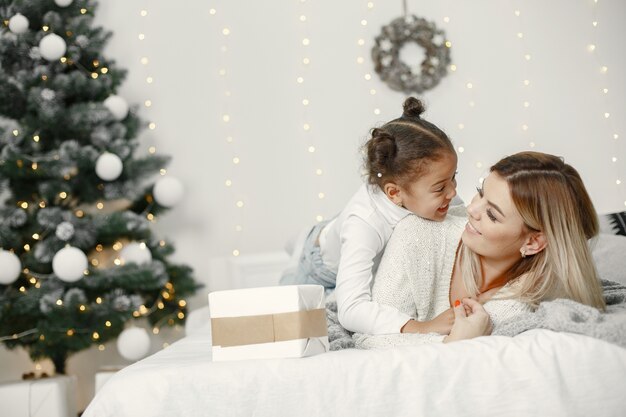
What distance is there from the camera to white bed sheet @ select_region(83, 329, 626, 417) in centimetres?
131

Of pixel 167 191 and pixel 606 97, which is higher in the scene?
pixel 606 97

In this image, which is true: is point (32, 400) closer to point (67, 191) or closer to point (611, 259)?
point (67, 191)

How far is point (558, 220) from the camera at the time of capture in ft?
5.38

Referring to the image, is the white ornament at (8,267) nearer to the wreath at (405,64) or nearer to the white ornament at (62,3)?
the white ornament at (62,3)

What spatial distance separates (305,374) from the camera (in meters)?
1.33

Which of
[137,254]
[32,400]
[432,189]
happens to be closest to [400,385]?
[432,189]

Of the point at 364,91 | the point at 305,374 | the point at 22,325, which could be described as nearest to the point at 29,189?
the point at 22,325

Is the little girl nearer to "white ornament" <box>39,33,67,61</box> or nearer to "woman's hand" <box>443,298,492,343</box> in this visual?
"woman's hand" <box>443,298,492,343</box>

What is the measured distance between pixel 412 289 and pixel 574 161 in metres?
1.95

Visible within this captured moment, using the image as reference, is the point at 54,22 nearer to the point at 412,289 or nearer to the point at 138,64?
the point at 138,64

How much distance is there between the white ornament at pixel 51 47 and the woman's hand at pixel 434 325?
2126 millimetres

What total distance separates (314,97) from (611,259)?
69.0 inches

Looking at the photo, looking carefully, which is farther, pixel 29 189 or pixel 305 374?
pixel 29 189

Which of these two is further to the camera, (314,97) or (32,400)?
(314,97)
